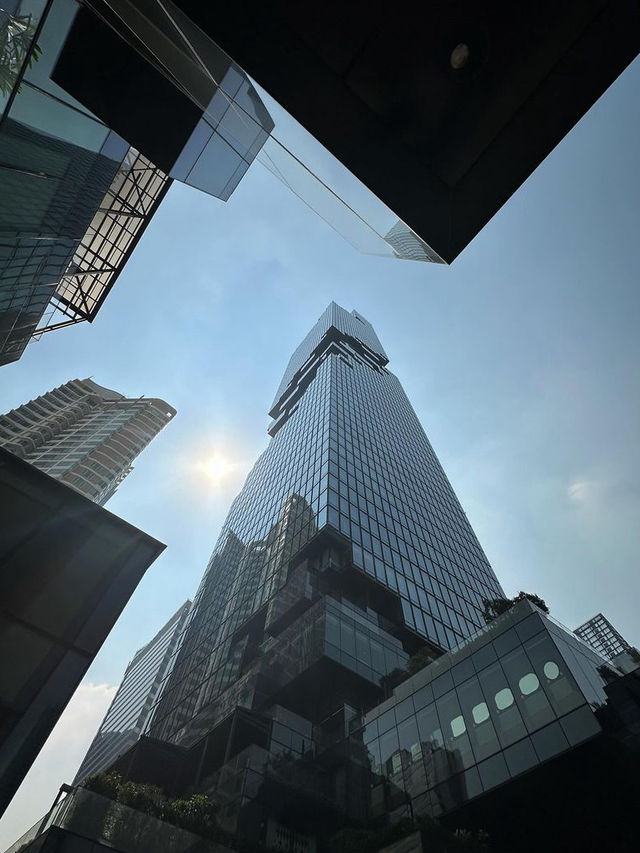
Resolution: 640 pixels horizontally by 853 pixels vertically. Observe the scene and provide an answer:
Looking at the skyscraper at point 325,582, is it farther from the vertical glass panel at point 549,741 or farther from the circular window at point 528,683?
the vertical glass panel at point 549,741

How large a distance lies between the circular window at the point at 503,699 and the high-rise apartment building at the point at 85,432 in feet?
261

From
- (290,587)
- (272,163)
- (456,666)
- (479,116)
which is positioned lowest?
(479,116)

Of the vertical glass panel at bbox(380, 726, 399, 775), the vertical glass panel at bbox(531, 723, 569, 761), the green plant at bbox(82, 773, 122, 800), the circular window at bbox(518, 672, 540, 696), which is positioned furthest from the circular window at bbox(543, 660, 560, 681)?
the green plant at bbox(82, 773, 122, 800)

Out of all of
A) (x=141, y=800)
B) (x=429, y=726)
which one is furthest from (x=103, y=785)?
(x=429, y=726)

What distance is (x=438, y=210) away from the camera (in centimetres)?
505

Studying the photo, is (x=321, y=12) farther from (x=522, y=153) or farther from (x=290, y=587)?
(x=290, y=587)

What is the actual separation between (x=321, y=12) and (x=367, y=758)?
3359 cm

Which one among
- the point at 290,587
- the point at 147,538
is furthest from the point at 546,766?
the point at 290,587

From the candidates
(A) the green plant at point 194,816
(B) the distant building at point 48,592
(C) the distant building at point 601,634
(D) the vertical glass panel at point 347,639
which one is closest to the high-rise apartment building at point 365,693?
(D) the vertical glass panel at point 347,639

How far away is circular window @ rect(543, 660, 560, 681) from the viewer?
2133 cm

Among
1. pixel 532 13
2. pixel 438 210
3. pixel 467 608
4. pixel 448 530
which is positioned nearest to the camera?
pixel 532 13

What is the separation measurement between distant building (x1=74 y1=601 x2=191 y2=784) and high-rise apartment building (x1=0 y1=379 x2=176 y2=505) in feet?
117

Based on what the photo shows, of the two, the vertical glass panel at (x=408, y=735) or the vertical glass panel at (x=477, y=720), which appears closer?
the vertical glass panel at (x=477, y=720)

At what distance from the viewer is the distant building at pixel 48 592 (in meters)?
6.47
